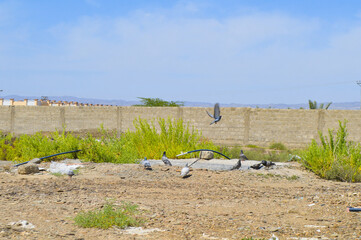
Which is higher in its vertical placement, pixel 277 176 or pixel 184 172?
pixel 184 172

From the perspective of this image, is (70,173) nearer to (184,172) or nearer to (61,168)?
(61,168)

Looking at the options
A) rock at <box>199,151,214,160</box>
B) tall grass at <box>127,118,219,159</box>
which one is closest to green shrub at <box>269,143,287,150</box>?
tall grass at <box>127,118,219,159</box>

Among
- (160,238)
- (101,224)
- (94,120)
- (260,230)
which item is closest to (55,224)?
(101,224)

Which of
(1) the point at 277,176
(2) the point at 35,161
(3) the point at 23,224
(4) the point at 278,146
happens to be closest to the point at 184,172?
(1) the point at 277,176

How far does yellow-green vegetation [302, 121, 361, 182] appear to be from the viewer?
33.0 ft

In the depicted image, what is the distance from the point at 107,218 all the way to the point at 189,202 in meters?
1.76

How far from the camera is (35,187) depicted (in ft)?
25.6

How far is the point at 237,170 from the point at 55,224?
18.1 feet

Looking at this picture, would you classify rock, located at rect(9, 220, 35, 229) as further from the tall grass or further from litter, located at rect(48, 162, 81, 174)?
the tall grass

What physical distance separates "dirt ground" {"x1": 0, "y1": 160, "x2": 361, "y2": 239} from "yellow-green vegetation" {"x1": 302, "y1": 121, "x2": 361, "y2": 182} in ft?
0.98

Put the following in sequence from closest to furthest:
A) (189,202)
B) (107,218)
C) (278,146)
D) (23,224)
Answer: (23,224)
(107,218)
(189,202)
(278,146)

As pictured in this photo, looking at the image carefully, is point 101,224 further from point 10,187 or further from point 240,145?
point 240,145

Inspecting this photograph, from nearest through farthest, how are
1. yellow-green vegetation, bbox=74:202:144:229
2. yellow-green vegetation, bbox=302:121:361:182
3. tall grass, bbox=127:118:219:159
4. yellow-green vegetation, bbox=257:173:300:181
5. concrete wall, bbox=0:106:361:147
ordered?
yellow-green vegetation, bbox=74:202:144:229 < yellow-green vegetation, bbox=257:173:300:181 < yellow-green vegetation, bbox=302:121:361:182 < tall grass, bbox=127:118:219:159 < concrete wall, bbox=0:106:361:147

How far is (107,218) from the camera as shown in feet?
18.7
